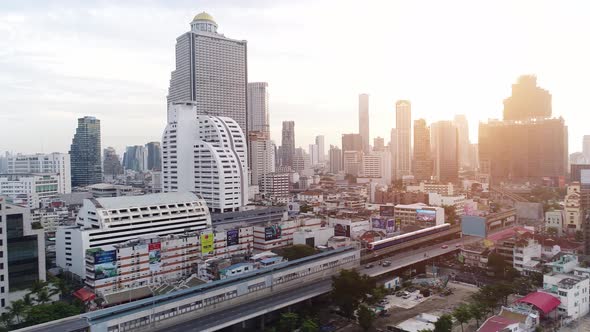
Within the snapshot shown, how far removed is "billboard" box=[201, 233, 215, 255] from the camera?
26650 millimetres

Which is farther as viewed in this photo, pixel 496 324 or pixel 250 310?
pixel 250 310

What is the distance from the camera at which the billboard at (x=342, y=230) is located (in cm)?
3478

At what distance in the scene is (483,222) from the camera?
35844mm

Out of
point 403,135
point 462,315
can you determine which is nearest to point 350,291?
point 462,315

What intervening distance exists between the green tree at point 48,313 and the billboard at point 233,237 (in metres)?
11.3

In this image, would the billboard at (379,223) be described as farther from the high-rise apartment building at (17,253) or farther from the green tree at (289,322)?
the high-rise apartment building at (17,253)

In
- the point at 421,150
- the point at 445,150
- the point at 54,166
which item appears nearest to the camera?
the point at 54,166

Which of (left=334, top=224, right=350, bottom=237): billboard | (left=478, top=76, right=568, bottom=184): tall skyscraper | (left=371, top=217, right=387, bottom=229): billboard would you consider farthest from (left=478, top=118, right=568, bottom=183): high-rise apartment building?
(left=334, top=224, right=350, bottom=237): billboard

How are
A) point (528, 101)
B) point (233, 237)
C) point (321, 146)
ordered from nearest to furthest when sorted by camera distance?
point (233, 237) < point (528, 101) < point (321, 146)

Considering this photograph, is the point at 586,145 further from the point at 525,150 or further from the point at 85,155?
the point at 85,155

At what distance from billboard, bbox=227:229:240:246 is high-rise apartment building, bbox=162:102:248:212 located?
9.53 metres

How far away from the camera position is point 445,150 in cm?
9075

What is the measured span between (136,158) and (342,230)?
358ft

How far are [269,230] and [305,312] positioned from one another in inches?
420
